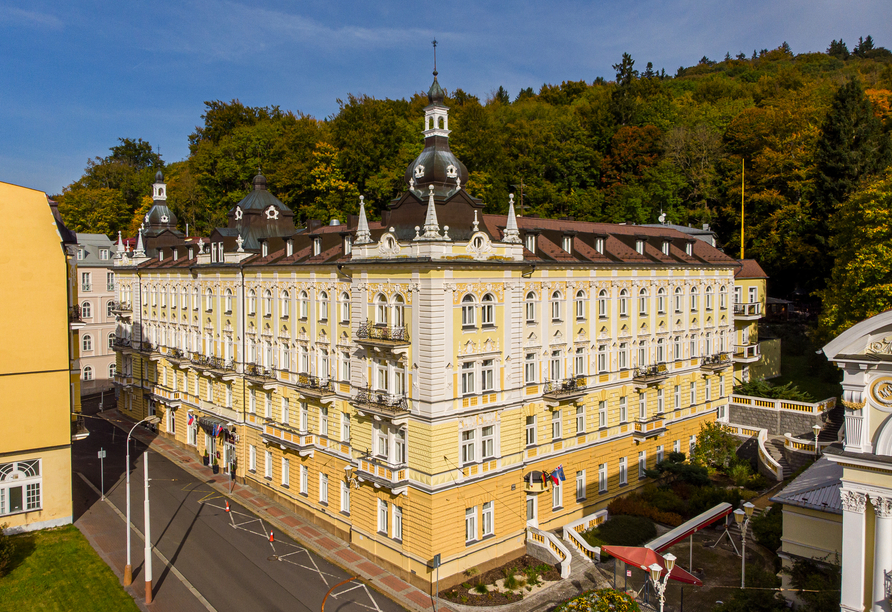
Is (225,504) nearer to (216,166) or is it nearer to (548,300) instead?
(548,300)

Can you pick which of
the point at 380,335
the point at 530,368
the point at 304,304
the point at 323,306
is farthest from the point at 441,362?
the point at 304,304

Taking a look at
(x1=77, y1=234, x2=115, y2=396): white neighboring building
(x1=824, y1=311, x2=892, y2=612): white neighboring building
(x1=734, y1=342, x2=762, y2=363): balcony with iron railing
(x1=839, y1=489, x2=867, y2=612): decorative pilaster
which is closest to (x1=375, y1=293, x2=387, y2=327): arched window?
(x1=824, y1=311, x2=892, y2=612): white neighboring building

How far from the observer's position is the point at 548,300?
34.7 metres

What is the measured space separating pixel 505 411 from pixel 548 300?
7.00 meters

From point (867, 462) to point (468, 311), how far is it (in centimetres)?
1662

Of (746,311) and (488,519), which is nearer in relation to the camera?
(488,519)

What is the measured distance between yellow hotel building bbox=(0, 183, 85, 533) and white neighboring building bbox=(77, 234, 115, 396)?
38536 mm

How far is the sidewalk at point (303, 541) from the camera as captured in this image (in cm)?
2806

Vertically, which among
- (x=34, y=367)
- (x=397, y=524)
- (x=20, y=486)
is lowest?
(x=397, y=524)

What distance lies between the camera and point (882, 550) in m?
17.7

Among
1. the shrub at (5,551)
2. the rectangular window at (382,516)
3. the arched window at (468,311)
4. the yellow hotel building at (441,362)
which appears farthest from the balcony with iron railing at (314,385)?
the shrub at (5,551)

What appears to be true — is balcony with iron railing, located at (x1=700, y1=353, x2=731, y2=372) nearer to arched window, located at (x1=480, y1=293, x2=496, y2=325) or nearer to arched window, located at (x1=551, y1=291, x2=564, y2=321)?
arched window, located at (x1=551, y1=291, x2=564, y2=321)

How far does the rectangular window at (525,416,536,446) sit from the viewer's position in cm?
3388

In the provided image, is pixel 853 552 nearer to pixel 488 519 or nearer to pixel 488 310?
pixel 488 519
